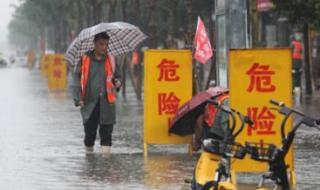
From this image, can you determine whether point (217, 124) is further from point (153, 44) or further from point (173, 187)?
point (153, 44)

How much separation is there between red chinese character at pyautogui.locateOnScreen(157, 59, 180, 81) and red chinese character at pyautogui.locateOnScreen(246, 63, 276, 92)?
10.6ft

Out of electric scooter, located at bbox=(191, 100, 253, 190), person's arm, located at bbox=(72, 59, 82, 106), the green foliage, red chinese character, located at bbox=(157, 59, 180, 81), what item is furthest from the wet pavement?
the green foliage

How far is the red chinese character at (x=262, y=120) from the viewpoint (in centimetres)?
1009

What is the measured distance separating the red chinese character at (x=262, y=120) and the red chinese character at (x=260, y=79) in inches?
8.2

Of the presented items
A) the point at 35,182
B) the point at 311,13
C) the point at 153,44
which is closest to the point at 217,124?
the point at 35,182

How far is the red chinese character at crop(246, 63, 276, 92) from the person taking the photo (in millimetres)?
10047

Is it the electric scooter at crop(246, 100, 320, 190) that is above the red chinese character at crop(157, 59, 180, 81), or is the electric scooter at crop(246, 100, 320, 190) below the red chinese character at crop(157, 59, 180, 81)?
below

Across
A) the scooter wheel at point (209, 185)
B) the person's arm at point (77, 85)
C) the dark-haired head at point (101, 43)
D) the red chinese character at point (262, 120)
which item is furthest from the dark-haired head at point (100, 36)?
the scooter wheel at point (209, 185)

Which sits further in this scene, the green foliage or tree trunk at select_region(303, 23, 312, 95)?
the green foliage

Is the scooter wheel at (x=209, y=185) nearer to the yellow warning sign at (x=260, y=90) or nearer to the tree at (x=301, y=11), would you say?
the yellow warning sign at (x=260, y=90)

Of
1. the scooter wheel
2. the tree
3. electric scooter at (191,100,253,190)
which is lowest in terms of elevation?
the scooter wheel

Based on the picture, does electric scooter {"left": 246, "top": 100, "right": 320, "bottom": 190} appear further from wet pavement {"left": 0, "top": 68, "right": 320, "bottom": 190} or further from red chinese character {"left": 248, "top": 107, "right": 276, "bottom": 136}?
wet pavement {"left": 0, "top": 68, "right": 320, "bottom": 190}

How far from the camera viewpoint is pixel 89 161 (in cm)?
1305

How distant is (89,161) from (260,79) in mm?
3680
